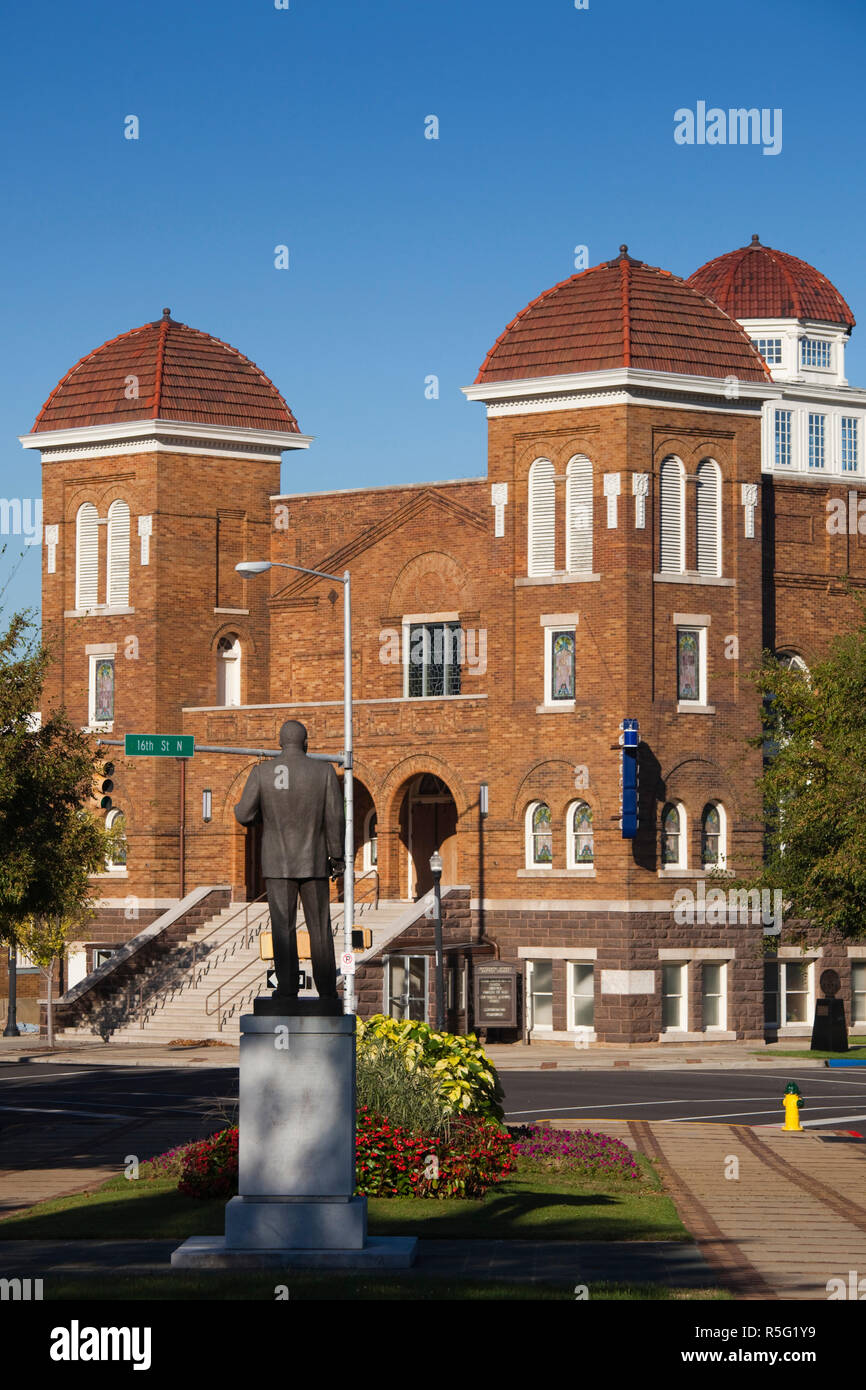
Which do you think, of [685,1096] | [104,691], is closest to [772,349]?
[104,691]

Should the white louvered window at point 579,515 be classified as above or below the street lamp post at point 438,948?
above

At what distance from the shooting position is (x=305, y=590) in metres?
55.1

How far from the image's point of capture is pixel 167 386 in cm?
5350

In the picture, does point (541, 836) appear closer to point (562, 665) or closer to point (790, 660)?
point (562, 665)

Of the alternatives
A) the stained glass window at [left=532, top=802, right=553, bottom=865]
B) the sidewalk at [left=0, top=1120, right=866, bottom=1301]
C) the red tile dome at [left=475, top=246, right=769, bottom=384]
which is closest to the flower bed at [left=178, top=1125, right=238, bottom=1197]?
the sidewalk at [left=0, top=1120, right=866, bottom=1301]

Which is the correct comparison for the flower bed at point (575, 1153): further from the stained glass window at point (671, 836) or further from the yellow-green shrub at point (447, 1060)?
the stained glass window at point (671, 836)

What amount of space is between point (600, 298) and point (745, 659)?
9219mm

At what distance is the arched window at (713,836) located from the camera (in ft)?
155

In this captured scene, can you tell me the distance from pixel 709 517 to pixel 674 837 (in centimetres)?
766

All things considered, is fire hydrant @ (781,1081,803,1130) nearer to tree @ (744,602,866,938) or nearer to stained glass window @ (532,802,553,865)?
tree @ (744,602,866,938)

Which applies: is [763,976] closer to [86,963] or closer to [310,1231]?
[86,963]

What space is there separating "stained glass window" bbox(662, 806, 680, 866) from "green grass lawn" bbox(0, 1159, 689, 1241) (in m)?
25.7

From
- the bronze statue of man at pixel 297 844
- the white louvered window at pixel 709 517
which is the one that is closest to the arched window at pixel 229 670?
the white louvered window at pixel 709 517

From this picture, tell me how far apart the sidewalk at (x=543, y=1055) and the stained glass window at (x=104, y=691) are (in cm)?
979
